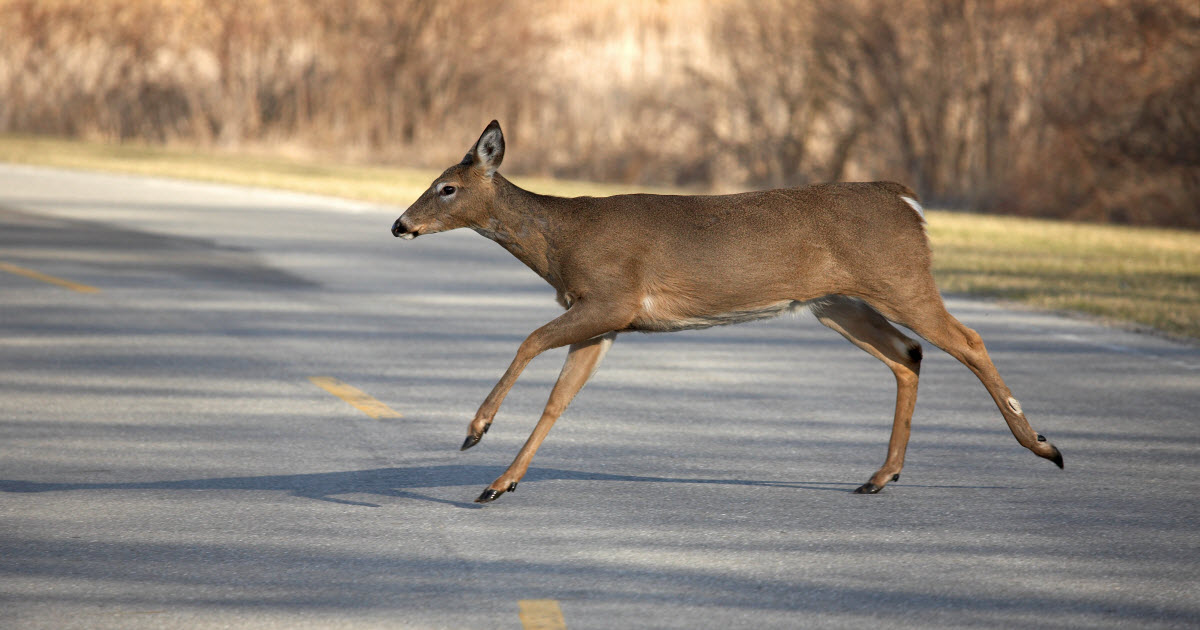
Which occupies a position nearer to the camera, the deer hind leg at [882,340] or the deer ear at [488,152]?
the deer ear at [488,152]

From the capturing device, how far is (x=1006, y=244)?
1952 cm

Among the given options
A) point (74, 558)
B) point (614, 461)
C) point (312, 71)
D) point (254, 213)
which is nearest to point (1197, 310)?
point (614, 461)

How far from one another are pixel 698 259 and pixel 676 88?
999 inches

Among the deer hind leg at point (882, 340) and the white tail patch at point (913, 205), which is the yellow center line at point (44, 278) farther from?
the white tail patch at point (913, 205)

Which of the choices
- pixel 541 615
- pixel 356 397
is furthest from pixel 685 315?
pixel 356 397

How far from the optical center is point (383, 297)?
13.8 m

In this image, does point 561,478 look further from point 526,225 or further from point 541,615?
point 541,615

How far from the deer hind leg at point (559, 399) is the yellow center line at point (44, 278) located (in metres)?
7.94

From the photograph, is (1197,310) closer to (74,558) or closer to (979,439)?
(979,439)

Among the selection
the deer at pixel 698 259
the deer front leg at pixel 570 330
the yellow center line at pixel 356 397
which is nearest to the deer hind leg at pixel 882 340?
the deer at pixel 698 259

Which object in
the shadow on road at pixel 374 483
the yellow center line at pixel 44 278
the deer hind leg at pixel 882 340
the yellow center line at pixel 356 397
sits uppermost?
the deer hind leg at pixel 882 340

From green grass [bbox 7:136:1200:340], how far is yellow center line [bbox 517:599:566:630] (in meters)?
8.24

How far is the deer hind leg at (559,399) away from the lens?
6855mm

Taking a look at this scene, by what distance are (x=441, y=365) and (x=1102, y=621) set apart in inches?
233
